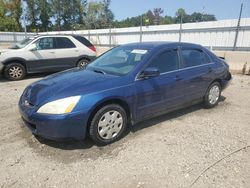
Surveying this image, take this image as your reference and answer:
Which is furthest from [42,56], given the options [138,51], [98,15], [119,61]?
[98,15]

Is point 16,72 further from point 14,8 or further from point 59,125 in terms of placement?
point 14,8

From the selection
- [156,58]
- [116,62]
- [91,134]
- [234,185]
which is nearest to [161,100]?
[156,58]

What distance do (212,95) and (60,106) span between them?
376 cm

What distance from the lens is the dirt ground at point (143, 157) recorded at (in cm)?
308

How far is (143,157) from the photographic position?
3598 millimetres

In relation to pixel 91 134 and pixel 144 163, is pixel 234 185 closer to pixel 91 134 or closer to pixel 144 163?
pixel 144 163

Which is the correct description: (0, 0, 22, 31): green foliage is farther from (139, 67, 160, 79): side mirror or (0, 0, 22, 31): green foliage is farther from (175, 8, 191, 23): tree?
(139, 67, 160, 79): side mirror

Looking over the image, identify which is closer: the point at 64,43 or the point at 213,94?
the point at 213,94

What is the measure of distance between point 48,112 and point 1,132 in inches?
59.9

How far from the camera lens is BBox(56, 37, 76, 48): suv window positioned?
9.75 meters

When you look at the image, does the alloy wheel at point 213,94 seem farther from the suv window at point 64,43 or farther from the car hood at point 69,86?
the suv window at point 64,43

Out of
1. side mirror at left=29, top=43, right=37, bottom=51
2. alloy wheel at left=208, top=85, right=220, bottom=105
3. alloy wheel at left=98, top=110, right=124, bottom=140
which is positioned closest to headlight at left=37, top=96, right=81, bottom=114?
alloy wheel at left=98, top=110, right=124, bottom=140

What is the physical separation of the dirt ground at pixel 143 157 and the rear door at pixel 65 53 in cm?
506

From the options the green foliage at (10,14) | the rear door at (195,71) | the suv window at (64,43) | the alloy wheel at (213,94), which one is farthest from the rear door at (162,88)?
the green foliage at (10,14)
